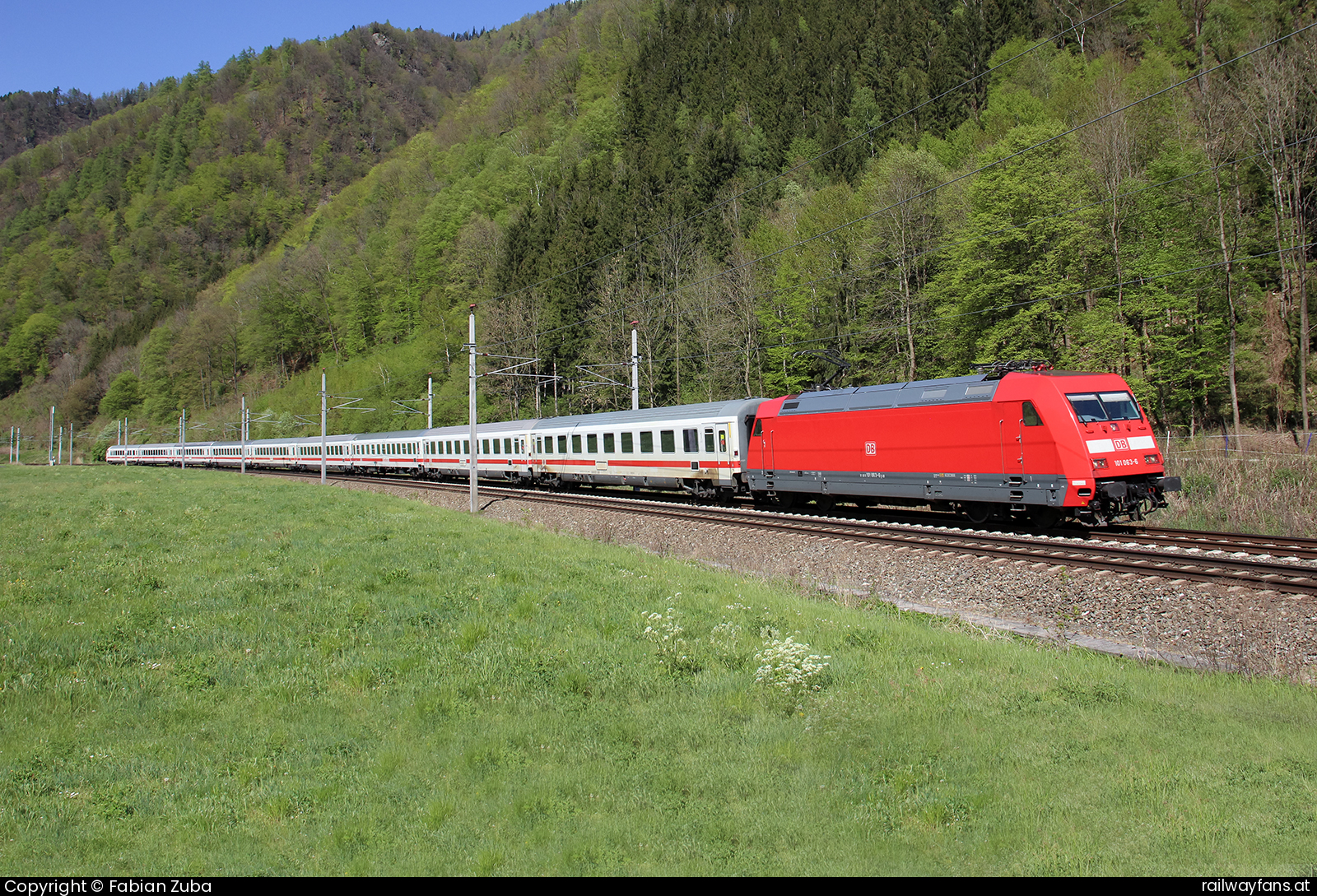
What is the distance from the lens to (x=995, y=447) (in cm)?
1742

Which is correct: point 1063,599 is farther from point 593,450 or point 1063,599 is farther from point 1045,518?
point 593,450

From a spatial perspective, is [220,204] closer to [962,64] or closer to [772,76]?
[772,76]

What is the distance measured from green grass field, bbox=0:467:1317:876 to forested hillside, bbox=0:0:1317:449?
19835mm

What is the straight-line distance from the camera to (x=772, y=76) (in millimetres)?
76938

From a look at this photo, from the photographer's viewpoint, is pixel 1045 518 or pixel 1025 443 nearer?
pixel 1025 443

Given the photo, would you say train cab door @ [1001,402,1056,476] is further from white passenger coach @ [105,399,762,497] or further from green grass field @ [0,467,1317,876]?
white passenger coach @ [105,399,762,497]

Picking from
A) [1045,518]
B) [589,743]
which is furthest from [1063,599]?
A: [589,743]

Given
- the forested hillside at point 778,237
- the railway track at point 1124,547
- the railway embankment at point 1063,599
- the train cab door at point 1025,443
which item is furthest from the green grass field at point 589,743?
the forested hillside at point 778,237

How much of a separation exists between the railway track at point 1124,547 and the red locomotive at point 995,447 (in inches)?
30.5

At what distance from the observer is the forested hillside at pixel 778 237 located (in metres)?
33.2

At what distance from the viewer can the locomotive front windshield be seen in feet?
53.2

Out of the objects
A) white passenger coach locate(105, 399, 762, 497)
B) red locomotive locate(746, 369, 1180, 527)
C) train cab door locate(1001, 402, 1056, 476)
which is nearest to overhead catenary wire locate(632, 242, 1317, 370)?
red locomotive locate(746, 369, 1180, 527)

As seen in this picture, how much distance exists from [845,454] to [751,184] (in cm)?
5038

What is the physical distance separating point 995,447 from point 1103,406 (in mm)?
2239
